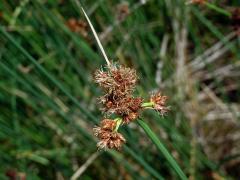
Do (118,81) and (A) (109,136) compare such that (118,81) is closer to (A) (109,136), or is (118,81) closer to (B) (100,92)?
(A) (109,136)

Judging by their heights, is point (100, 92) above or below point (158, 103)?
above

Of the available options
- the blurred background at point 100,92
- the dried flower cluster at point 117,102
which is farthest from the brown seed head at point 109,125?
the blurred background at point 100,92

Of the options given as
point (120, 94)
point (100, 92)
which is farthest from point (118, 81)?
point (100, 92)

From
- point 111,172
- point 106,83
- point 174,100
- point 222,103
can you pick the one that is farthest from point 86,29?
point 106,83

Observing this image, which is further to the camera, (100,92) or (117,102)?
(100,92)

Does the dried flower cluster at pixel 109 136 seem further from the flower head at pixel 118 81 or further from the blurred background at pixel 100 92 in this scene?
the blurred background at pixel 100 92

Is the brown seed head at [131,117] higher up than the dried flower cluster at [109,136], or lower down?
lower down

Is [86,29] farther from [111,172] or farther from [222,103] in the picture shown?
[222,103]
